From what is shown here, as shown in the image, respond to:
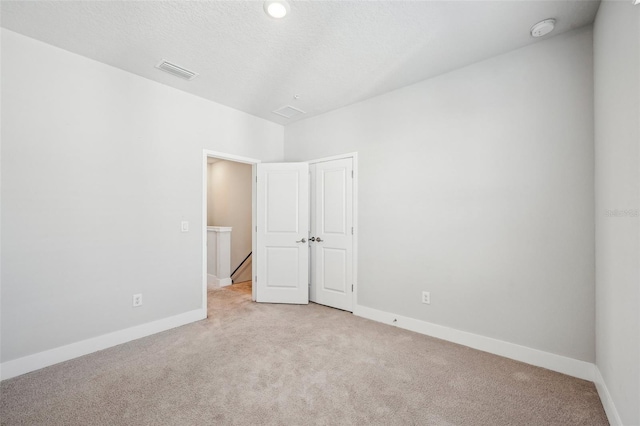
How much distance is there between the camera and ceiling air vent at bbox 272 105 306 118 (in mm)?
3906

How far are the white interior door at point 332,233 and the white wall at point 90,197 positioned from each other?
1.60 m

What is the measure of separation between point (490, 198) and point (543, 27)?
4.64 feet

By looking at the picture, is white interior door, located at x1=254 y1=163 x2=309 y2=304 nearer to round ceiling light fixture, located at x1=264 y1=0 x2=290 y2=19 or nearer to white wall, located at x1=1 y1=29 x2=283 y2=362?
white wall, located at x1=1 y1=29 x2=283 y2=362

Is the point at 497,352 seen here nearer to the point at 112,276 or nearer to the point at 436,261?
the point at 436,261

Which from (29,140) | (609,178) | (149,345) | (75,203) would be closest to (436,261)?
(609,178)

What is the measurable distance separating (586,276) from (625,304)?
2.80ft

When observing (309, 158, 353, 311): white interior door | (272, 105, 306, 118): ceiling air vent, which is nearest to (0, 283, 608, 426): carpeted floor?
(309, 158, 353, 311): white interior door

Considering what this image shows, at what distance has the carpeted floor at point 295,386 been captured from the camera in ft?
5.78

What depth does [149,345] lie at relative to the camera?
2766 mm

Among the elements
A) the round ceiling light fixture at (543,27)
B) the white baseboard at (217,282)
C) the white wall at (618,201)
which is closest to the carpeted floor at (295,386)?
the white wall at (618,201)

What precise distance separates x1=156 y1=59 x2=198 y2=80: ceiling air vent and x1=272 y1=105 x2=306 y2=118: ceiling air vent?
1.24 m

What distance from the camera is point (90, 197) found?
2.67 meters

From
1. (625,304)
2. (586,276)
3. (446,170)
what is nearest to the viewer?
(625,304)

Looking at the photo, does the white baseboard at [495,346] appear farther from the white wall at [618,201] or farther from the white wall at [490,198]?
the white wall at [618,201]
